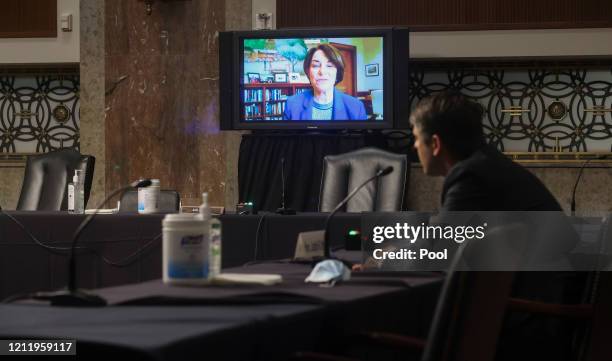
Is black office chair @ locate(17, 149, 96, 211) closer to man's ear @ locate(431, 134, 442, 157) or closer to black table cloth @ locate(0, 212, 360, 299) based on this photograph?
black table cloth @ locate(0, 212, 360, 299)

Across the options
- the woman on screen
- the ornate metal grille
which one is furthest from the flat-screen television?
the ornate metal grille

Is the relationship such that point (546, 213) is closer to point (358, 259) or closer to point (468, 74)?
point (358, 259)

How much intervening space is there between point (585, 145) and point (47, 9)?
484cm

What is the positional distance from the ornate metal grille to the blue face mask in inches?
233

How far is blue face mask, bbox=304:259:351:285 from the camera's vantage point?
8.39 feet

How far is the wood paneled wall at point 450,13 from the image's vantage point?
8.08 metres

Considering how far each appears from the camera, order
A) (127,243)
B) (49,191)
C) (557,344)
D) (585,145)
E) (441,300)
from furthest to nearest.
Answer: (585,145) < (49,191) < (127,243) < (557,344) < (441,300)

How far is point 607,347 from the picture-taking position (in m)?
2.78

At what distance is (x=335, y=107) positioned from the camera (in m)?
7.75

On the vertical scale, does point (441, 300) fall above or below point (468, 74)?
below

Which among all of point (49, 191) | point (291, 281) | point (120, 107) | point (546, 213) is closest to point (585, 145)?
point (120, 107)

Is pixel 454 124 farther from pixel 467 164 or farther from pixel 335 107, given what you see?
pixel 335 107

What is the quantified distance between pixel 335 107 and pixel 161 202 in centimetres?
254

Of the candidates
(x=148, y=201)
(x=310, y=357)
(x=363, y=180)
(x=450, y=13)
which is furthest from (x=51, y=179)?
(x=310, y=357)
